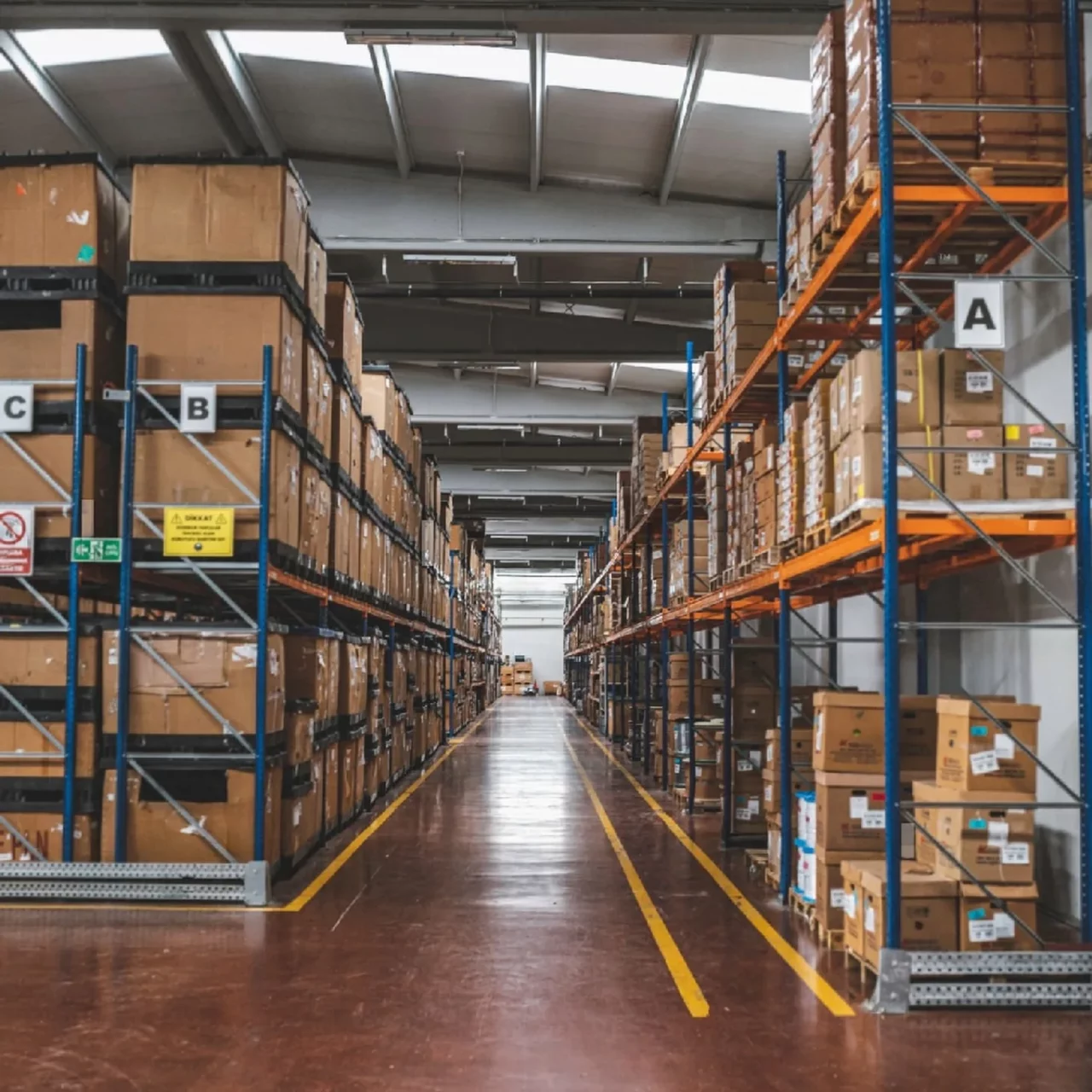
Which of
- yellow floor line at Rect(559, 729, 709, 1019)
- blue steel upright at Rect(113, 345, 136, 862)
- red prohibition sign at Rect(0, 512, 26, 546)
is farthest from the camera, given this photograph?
red prohibition sign at Rect(0, 512, 26, 546)

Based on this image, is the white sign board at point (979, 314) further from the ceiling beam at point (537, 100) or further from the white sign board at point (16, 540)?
the ceiling beam at point (537, 100)

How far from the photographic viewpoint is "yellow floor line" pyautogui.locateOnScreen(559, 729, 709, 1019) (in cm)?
542

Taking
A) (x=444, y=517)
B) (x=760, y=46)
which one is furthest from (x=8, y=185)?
(x=444, y=517)

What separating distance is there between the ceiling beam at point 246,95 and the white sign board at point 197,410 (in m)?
4.62

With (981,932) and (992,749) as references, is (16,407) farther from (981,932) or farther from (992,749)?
(981,932)

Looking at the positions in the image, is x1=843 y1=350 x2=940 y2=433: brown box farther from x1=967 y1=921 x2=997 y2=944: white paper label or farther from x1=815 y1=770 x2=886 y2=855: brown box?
x1=967 y1=921 x2=997 y2=944: white paper label

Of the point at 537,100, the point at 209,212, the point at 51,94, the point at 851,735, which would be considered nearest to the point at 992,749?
the point at 851,735

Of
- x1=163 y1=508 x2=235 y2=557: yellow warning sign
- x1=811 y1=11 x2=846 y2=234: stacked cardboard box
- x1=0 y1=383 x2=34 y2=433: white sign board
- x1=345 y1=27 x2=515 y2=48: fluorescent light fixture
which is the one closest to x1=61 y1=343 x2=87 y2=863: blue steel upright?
x1=0 y1=383 x2=34 y2=433: white sign board

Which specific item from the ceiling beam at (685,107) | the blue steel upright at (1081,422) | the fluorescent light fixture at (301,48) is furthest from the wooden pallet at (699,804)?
the fluorescent light fixture at (301,48)

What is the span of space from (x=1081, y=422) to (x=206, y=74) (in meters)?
9.21

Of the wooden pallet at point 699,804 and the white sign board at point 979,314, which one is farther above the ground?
the white sign board at point 979,314

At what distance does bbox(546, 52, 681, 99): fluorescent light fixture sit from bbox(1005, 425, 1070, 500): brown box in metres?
6.46

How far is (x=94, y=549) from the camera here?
24.6 feet

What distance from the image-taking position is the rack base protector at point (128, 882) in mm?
7266
